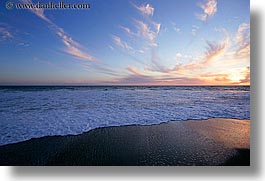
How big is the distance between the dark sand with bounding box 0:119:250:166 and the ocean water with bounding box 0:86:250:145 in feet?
0.27

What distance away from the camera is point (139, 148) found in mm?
1734

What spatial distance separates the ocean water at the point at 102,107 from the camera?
176 cm

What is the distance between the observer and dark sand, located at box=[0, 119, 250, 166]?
167cm

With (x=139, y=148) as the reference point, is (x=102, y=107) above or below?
above

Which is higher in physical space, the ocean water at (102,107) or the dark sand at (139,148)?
the ocean water at (102,107)

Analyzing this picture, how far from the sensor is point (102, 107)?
1.88 m

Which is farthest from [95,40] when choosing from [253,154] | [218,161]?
[253,154]

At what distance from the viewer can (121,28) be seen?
178cm

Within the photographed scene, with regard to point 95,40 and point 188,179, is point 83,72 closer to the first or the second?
point 95,40

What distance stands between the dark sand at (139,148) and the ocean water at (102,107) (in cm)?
8

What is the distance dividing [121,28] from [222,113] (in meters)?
1.19

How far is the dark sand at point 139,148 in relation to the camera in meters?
1.67

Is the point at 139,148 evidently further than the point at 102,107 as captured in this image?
No

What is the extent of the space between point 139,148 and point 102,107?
19.4 inches
